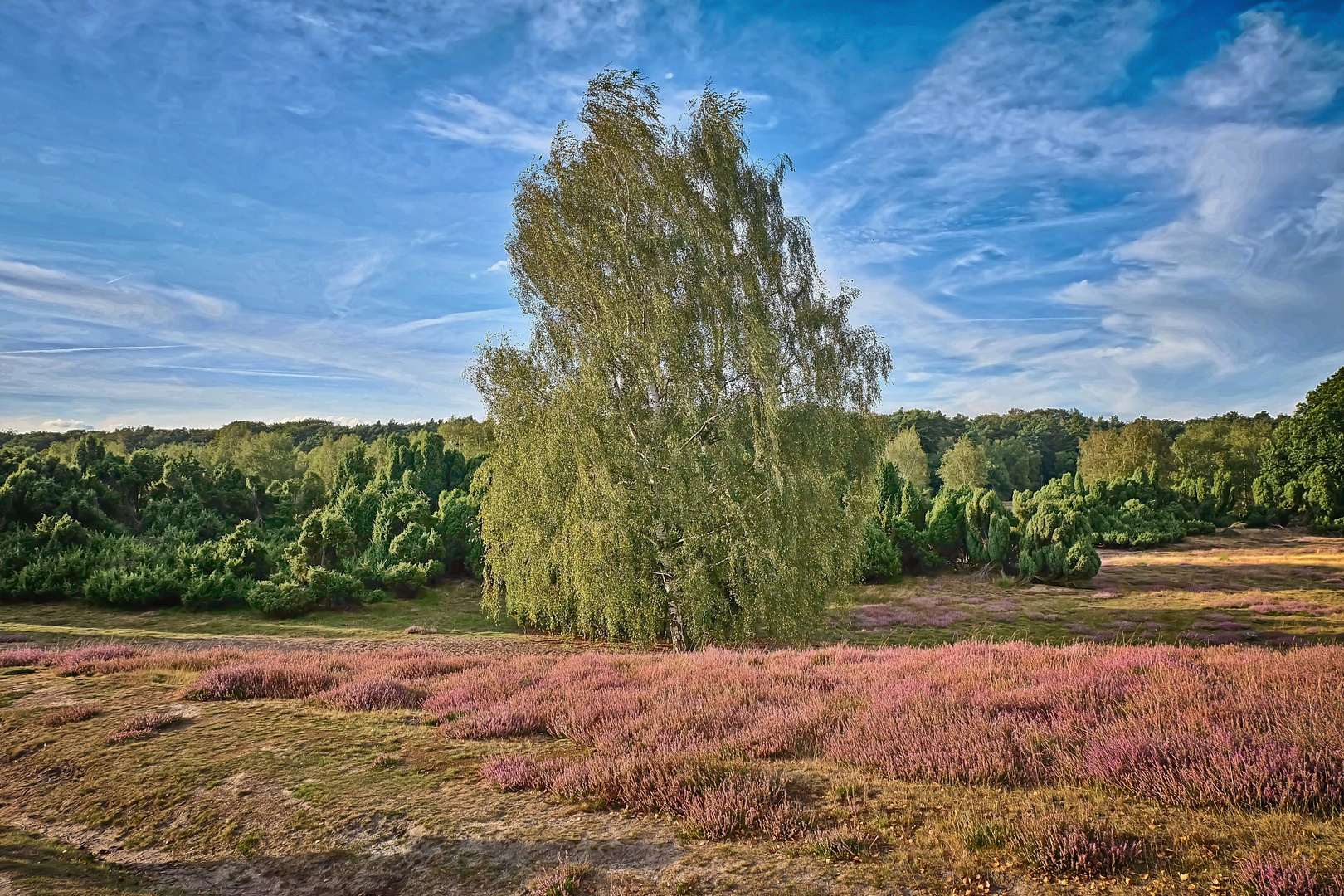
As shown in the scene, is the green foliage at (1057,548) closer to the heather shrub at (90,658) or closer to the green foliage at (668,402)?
the green foliage at (668,402)

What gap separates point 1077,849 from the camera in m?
3.24

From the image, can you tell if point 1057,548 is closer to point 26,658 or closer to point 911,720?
point 911,720

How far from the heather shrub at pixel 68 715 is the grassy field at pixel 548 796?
0.03 meters

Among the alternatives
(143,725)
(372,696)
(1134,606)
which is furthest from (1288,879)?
(1134,606)

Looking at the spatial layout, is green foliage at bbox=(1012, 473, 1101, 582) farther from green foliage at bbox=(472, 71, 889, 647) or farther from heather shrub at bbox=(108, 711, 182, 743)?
heather shrub at bbox=(108, 711, 182, 743)

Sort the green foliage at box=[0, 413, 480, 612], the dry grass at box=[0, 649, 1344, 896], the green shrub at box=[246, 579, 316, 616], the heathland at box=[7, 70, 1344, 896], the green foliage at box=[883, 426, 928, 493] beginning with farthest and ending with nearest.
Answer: the green foliage at box=[883, 426, 928, 493] → the green foliage at box=[0, 413, 480, 612] → the green shrub at box=[246, 579, 316, 616] → the heathland at box=[7, 70, 1344, 896] → the dry grass at box=[0, 649, 1344, 896]

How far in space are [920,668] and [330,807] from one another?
6.22m

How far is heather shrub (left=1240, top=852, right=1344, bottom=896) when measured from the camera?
2754 millimetres

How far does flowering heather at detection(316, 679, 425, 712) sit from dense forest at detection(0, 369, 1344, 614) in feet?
29.2

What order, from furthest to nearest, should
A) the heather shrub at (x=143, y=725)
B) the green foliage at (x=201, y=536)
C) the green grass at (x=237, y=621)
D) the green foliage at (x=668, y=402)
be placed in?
the green foliage at (x=201, y=536) → the green grass at (x=237, y=621) → the green foliage at (x=668, y=402) → the heather shrub at (x=143, y=725)

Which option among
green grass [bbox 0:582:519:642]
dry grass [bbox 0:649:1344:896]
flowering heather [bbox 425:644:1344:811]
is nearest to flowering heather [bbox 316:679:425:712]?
flowering heather [bbox 425:644:1344:811]

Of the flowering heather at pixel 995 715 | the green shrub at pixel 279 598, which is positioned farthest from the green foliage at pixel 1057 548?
the green shrub at pixel 279 598

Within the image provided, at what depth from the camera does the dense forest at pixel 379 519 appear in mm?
20812

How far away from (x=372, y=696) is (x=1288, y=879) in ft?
27.6
